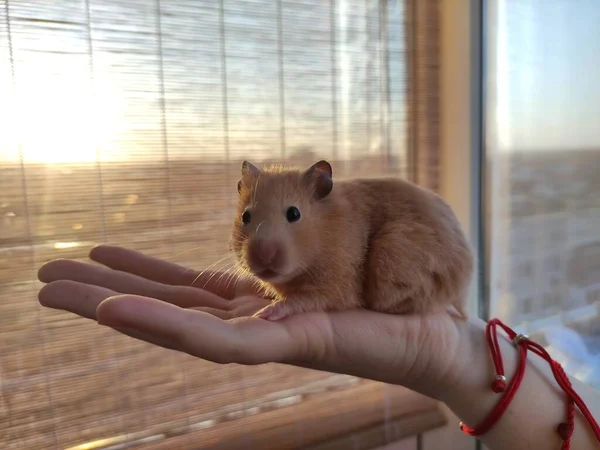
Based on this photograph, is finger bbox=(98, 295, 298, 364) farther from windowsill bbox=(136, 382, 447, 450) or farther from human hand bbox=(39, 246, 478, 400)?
windowsill bbox=(136, 382, 447, 450)

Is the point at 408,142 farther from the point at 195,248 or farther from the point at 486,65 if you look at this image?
the point at 195,248

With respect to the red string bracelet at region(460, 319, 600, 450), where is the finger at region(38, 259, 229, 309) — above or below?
above

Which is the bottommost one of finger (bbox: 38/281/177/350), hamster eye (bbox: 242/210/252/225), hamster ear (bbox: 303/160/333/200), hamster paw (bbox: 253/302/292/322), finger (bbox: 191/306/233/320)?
finger (bbox: 191/306/233/320)

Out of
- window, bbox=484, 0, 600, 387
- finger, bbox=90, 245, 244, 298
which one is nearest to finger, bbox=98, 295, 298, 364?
finger, bbox=90, 245, 244, 298

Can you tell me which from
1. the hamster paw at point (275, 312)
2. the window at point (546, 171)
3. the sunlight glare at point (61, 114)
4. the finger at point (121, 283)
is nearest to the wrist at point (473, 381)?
the hamster paw at point (275, 312)

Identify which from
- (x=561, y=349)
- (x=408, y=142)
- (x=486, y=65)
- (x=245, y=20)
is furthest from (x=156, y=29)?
(x=561, y=349)
